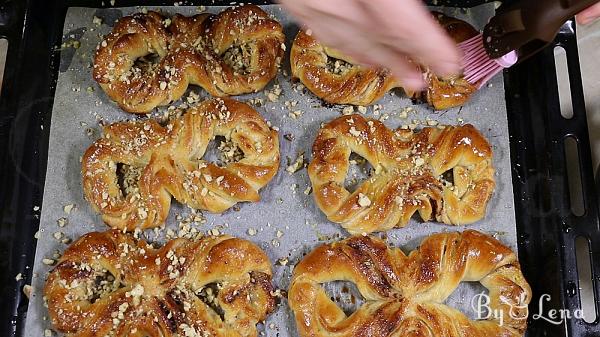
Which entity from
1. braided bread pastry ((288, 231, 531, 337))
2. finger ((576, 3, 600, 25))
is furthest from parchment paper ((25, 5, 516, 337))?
finger ((576, 3, 600, 25))

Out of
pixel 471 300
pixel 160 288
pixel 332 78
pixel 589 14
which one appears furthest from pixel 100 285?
pixel 589 14

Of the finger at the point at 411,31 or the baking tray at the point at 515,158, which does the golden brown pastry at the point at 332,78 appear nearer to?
the baking tray at the point at 515,158

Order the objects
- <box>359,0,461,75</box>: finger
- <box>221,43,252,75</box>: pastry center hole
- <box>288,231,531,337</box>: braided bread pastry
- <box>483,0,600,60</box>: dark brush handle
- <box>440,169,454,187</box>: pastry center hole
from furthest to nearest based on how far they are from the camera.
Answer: <box>221,43,252,75</box>: pastry center hole, <box>440,169,454,187</box>: pastry center hole, <box>288,231,531,337</box>: braided bread pastry, <box>483,0,600,60</box>: dark brush handle, <box>359,0,461,75</box>: finger

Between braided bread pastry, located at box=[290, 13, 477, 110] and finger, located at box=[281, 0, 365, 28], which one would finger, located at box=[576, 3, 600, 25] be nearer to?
braided bread pastry, located at box=[290, 13, 477, 110]

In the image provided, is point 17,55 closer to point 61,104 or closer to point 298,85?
point 61,104

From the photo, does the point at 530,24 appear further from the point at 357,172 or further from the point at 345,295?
the point at 345,295

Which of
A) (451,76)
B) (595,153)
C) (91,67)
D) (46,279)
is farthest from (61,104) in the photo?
(595,153)

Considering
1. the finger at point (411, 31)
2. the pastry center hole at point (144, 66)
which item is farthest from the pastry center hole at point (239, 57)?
the finger at point (411, 31)
